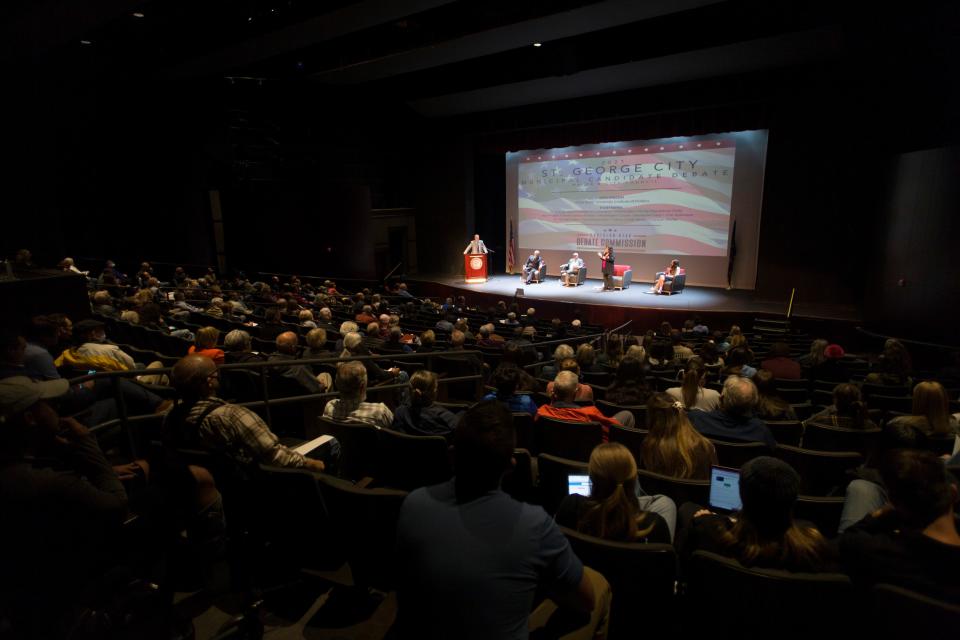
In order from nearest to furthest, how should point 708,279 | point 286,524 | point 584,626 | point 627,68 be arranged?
point 584,626 → point 286,524 → point 627,68 → point 708,279

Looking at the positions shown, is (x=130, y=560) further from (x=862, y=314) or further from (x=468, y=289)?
(x=468, y=289)

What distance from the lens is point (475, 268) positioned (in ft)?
53.3

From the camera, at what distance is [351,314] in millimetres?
9250

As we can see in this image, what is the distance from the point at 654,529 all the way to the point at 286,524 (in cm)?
142

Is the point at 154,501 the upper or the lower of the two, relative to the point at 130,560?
upper

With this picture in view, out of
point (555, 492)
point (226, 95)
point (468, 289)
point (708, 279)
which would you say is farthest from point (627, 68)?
point (555, 492)

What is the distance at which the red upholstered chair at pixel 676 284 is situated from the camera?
43.6ft

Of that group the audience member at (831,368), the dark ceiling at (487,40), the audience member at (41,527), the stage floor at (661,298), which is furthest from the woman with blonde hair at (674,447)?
the stage floor at (661,298)

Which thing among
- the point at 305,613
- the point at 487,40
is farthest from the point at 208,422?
the point at 487,40

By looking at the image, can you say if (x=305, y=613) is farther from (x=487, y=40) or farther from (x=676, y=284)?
(x=676, y=284)

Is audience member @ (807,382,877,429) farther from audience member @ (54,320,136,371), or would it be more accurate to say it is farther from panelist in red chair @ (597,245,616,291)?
panelist in red chair @ (597,245,616,291)

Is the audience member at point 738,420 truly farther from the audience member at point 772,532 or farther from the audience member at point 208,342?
the audience member at point 208,342

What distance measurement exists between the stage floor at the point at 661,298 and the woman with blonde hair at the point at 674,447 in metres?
9.42

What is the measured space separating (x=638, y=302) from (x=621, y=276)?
1.93m
